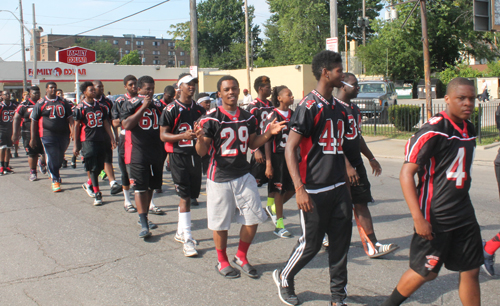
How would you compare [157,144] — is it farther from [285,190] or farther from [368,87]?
[368,87]

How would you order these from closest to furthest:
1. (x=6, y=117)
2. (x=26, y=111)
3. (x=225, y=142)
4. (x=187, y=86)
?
(x=225, y=142) < (x=187, y=86) < (x=26, y=111) < (x=6, y=117)

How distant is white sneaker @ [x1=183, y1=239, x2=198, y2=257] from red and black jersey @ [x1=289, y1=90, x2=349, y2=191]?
2096 millimetres

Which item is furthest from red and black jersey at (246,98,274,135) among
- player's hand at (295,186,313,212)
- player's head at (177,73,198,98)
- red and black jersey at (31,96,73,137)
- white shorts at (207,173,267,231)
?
red and black jersey at (31,96,73,137)

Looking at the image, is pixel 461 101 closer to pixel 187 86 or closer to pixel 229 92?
pixel 229 92

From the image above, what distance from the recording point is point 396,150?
1385cm

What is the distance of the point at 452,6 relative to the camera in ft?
129

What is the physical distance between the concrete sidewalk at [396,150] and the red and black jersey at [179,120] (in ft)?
28.1

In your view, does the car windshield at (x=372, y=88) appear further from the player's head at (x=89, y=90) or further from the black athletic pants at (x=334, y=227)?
the black athletic pants at (x=334, y=227)

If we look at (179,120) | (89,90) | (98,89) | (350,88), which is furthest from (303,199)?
(98,89)

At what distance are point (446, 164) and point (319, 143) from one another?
3.06 ft

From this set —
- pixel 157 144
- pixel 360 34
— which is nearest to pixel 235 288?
pixel 157 144

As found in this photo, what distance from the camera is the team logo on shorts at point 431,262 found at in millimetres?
3148

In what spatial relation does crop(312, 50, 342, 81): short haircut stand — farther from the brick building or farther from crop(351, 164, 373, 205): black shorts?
the brick building

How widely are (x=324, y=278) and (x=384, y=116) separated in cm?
1567
